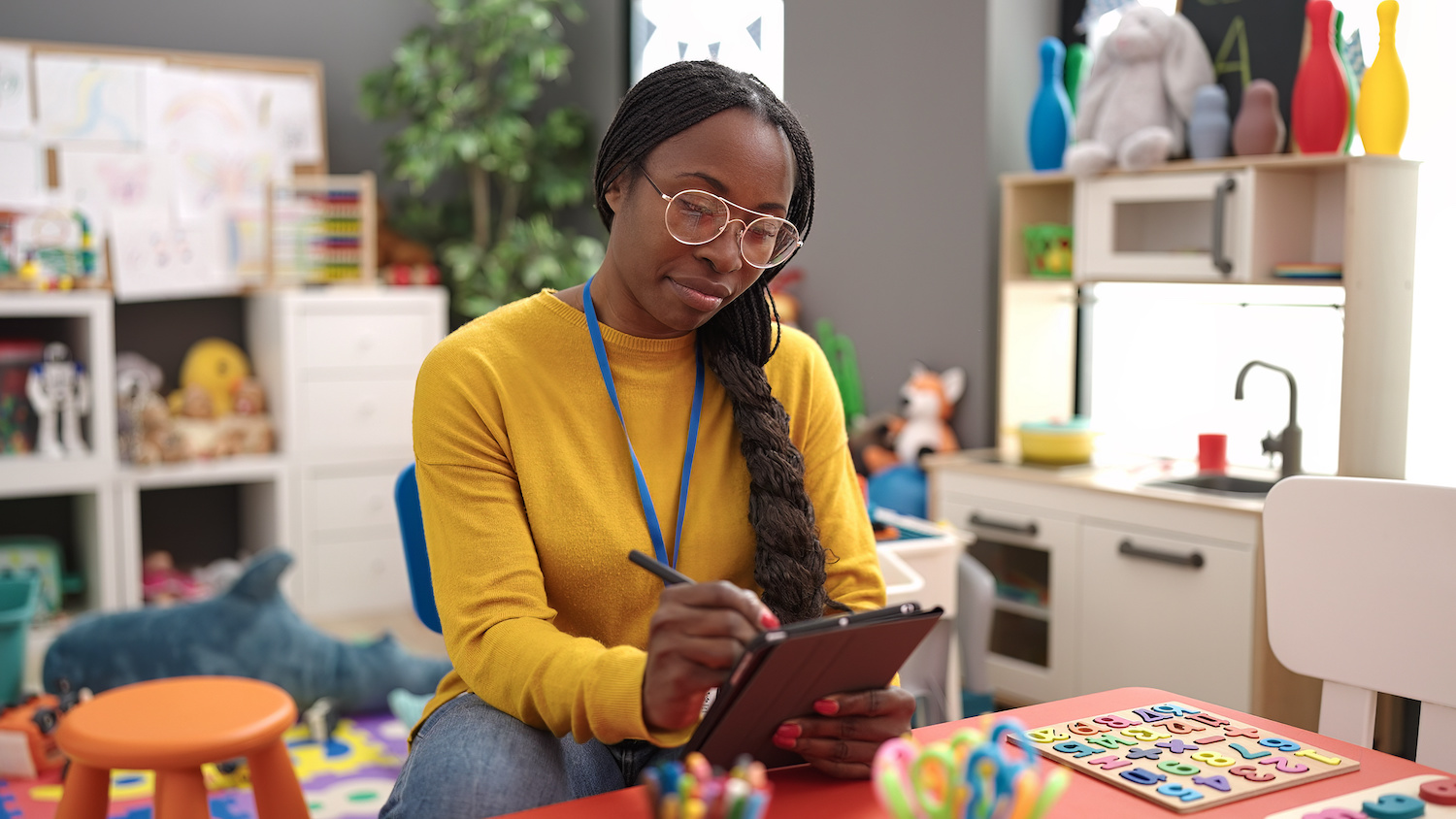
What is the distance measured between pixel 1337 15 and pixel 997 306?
98 centimetres

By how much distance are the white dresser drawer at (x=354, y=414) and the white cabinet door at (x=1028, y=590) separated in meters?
1.89

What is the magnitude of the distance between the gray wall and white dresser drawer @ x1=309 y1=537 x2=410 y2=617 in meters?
1.55

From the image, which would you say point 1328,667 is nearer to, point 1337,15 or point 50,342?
point 1337,15

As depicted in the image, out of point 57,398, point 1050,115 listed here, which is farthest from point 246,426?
point 1050,115

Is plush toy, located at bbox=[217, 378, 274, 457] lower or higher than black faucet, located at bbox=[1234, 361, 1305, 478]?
lower

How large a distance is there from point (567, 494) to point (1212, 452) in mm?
1887

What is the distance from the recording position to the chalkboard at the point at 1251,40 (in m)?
2.63

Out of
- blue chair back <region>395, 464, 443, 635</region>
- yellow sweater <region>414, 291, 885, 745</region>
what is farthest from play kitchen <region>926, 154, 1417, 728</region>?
blue chair back <region>395, 464, 443, 635</region>

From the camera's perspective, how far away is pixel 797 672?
89cm

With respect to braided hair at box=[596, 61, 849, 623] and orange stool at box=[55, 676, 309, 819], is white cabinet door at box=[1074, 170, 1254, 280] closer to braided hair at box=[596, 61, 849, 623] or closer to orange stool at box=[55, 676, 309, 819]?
braided hair at box=[596, 61, 849, 623]

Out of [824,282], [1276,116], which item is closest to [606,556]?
[1276,116]

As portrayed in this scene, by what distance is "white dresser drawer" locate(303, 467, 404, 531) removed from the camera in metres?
3.81

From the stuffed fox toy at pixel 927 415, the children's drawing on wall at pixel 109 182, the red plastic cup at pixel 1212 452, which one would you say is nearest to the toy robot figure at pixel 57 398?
the children's drawing on wall at pixel 109 182

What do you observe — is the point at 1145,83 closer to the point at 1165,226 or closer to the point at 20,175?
the point at 1165,226
